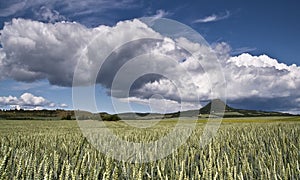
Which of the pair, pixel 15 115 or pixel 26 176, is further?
pixel 15 115

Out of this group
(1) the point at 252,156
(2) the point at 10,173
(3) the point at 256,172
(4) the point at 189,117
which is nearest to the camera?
(2) the point at 10,173

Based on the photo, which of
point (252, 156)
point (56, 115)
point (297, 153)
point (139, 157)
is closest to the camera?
point (139, 157)

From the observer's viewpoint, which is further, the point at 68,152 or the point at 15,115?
the point at 15,115

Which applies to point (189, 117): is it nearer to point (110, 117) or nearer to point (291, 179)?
point (110, 117)

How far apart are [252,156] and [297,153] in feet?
2.52

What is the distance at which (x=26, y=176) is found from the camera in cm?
383

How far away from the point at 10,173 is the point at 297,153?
455cm

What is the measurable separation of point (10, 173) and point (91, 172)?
3.66ft

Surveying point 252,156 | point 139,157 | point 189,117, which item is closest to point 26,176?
point 139,157

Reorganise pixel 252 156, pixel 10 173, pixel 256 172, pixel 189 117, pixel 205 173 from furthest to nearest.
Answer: pixel 189 117 → pixel 252 156 → pixel 256 172 → pixel 10 173 → pixel 205 173

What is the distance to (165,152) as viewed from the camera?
21.0 feet

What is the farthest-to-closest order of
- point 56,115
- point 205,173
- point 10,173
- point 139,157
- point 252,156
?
1. point 56,115
2. point 252,156
3. point 139,157
4. point 10,173
5. point 205,173

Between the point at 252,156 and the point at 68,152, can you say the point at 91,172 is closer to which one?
the point at 68,152

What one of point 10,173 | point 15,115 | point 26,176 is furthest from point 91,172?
point 15,115
